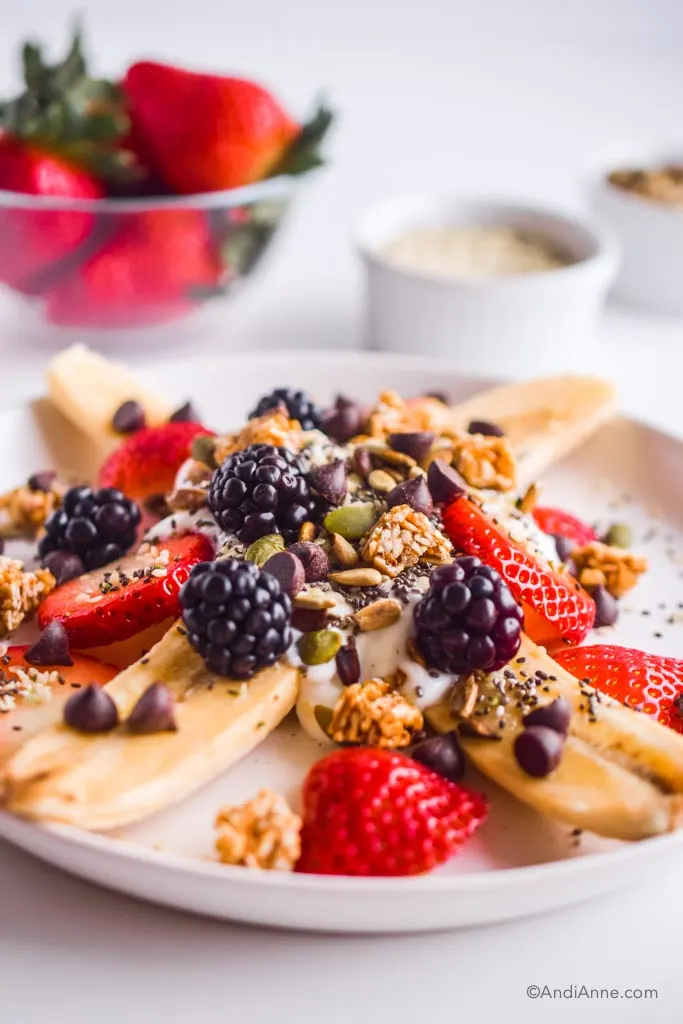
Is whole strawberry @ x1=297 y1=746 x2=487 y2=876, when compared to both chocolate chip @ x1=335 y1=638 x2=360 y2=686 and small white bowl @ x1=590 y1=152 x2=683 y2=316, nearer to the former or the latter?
chocolate chip @ x1=335 y1=638 x2=360 y2=686

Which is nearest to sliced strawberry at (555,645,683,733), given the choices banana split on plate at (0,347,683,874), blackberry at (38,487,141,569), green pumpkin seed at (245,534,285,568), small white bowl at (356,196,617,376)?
banana split on plate at (0,347,683,874)

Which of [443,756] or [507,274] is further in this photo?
[507,274]

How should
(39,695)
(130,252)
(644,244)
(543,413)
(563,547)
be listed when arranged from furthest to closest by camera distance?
(644,244)
(130,252)
(543,413)
(563,547)
(39,695)

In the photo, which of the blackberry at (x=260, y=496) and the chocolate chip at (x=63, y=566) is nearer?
the blackberry at (x=260, y=496)

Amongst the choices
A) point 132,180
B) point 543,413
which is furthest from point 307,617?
point 132,180

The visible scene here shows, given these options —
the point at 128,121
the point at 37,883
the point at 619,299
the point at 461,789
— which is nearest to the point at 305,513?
the point at 461,789

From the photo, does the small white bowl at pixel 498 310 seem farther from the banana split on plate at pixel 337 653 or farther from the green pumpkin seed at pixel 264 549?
the green pumpkin seed at pixel 264 549

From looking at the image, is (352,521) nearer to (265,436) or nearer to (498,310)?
(265,436)

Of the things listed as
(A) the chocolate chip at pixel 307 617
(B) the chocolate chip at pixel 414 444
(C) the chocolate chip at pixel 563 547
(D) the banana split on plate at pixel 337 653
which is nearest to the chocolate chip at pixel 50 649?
(D) the banana split on plate at pixel 337 653
